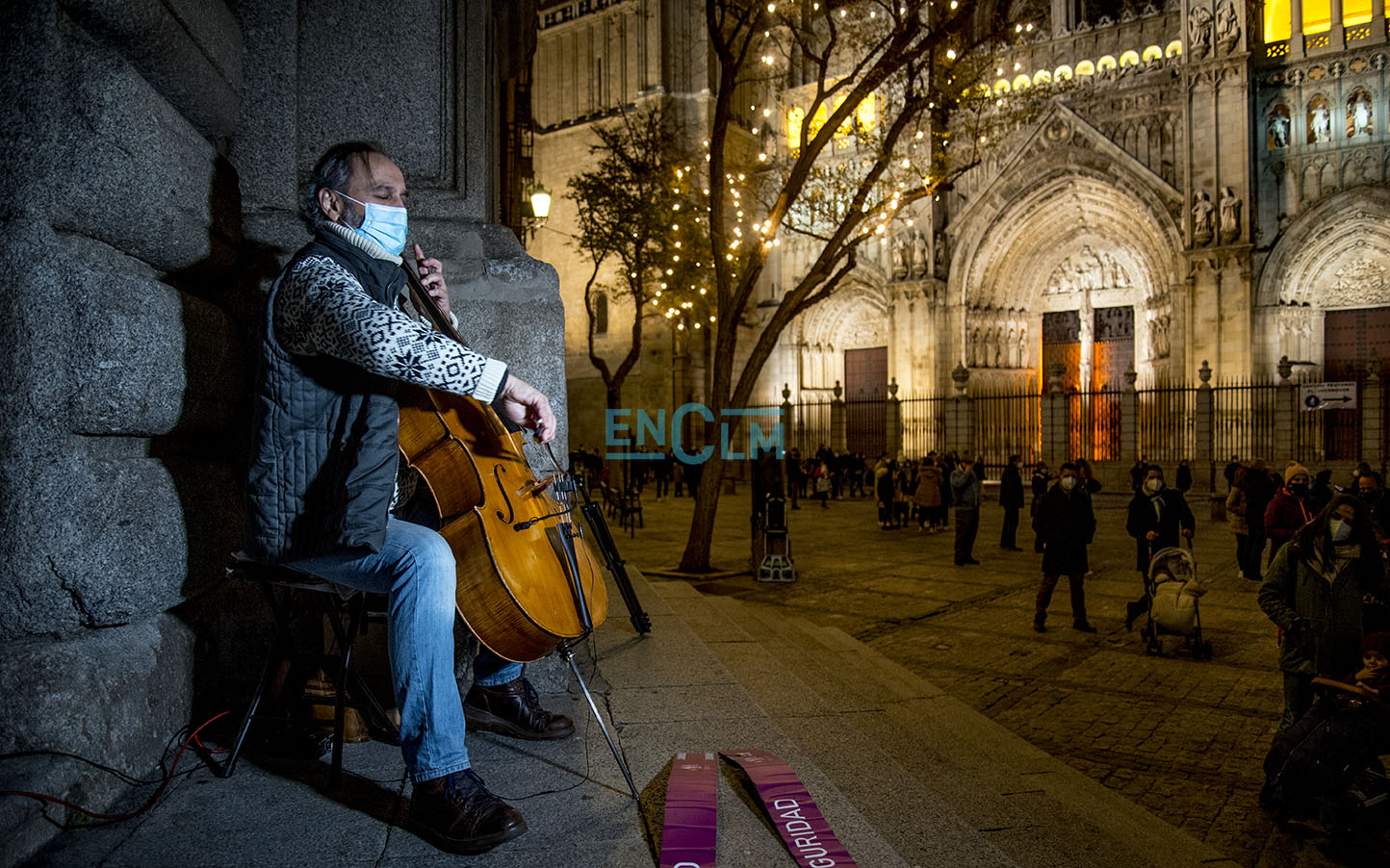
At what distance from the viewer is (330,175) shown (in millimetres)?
2141

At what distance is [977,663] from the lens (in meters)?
6.40

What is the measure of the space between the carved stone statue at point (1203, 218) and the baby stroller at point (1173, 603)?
17.5 metres

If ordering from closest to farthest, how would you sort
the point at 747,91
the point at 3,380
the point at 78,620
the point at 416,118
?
the point at 3,380
the point at 78,620
the point at 416,118
the point at 747,91

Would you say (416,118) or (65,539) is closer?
(65,539)

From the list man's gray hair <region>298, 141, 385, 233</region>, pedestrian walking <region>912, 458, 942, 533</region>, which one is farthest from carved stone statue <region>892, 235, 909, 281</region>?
man's gray hair <region>298, 141, 385, 233</region>

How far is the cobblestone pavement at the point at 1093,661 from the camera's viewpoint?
165 inches

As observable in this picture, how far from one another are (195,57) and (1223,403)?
22.4 meters

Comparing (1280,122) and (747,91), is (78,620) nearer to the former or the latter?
(1280,122)

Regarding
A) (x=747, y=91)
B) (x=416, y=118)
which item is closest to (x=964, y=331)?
(x=747, y=91)

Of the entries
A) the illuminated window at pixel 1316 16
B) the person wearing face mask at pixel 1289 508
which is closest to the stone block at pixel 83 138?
the person wearing face mask at pixel 1289 508

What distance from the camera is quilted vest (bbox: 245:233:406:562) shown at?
1.94m

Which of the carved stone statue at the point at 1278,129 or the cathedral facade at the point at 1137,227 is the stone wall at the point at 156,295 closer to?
the cathedral facade at the point at 1137,227

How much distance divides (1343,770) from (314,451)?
419 cm

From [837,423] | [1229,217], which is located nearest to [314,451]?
[837,423]
